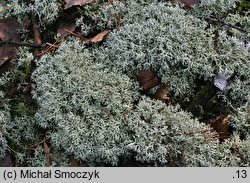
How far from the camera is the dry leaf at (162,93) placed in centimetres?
286

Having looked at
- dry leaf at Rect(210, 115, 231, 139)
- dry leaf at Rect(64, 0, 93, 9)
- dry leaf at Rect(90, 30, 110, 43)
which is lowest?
dry leaf at Rect(210, 115, 231, 139)

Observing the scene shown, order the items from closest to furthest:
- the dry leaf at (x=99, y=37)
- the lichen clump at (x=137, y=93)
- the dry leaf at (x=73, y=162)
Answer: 1. the lichen clump at (x=137, y=93)
2. the dry leaf at (x=73, y=162)
3. the dry leaf at (x=99, y=37)


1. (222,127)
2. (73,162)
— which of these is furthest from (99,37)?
(222,127)

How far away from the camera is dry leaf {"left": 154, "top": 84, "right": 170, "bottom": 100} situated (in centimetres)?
286

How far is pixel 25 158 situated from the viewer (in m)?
2.86

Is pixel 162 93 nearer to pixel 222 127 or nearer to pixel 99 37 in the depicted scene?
pixel 222 127

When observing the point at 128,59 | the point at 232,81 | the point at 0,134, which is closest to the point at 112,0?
the point at 128,59

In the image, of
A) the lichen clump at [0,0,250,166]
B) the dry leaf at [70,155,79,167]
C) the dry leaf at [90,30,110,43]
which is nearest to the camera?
the lichen clump at [0,0,250,166]

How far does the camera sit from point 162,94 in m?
2.86

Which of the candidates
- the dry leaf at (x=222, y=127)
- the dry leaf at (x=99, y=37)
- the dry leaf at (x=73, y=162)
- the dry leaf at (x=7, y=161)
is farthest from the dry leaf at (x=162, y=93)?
the dry leaf at (x=7, y=161)

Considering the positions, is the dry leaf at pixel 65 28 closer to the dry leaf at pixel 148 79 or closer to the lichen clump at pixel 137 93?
the lichen clump at pixel 137 93

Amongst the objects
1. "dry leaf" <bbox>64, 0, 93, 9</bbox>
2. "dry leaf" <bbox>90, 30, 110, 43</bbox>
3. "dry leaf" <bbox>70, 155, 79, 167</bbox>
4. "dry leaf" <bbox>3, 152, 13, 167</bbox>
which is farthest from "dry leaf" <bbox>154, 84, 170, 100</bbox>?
"dry leaf" <bbox>3, 152, 13, 167</bbox>

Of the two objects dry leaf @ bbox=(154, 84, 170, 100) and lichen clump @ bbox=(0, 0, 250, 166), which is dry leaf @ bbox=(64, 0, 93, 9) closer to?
lichen clump @ bbox=(0, 0, 250, 166)

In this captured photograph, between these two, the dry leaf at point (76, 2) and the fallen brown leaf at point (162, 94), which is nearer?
the fallen brown leaf at point (162, 94)
